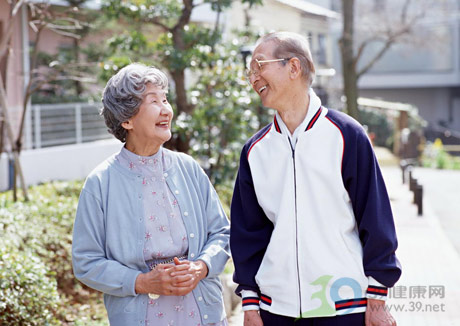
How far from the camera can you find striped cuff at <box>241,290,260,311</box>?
283cm

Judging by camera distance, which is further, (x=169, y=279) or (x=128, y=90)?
(x=128, y=90)

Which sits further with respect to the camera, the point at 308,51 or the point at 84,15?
the point at 84,15

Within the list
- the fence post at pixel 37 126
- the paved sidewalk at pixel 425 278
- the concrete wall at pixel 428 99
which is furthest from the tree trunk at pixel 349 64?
the concrete wall at pixel 428 99

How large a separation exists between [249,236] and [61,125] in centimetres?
1111

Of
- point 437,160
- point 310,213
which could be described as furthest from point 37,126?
point 437,160

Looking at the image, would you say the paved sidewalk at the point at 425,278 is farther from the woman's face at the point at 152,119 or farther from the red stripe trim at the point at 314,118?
the woman's face at the point at 152,119

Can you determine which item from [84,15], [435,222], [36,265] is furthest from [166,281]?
[84,15]

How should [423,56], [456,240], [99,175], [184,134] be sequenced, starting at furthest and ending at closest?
[423,56] → [456,240] → [184,134] → [99,175]

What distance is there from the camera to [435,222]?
11.6 meters

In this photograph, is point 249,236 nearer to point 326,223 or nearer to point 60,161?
point 326,223

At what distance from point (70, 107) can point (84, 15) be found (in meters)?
2.10

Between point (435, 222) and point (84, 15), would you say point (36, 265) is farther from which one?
point (84, 15)

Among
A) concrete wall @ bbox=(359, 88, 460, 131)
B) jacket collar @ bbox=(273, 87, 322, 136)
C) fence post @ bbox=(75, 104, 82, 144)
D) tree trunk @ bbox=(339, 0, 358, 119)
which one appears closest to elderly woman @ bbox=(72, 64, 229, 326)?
jacket collar @ bbox=(273, 87, 322, 136)

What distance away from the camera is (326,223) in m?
2.68
